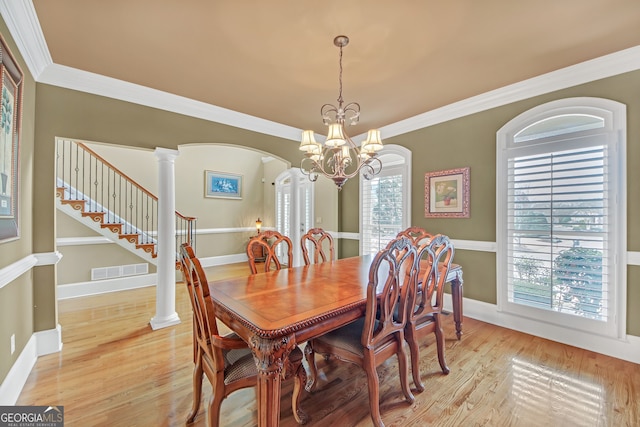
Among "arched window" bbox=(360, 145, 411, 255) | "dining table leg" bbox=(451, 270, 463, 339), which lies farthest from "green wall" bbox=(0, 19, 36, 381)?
"arched window" bbox=(360, 145, 411, 255)

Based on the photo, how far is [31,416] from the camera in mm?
1706

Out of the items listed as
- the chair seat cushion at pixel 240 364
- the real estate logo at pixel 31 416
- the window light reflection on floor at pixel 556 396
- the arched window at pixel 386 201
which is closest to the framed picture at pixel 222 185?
the arched window at pixel 386 201

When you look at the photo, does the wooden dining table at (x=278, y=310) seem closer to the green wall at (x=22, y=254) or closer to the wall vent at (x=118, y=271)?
→ the green wall at (x=22, y=254)

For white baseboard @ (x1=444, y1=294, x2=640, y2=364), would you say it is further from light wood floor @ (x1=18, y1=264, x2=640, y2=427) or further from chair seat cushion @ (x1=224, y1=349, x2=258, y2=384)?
chair seat cushion @ (x1=224, y1=349, x2=258, y2=384)

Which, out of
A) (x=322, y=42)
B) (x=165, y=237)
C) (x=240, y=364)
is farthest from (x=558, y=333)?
(x=165, y=237)

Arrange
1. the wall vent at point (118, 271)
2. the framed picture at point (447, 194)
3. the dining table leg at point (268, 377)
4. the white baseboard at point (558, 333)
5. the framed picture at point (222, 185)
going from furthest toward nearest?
1. the framed picture at point (222, 185)
2. the wall vent at point (118, 271)
3. the framed picture at point (447, 194)
4. the white baseboard at point (558, 333)
5. the dining table leg at point (268, 377)

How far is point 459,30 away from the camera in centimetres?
203

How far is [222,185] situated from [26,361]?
17.0 ft

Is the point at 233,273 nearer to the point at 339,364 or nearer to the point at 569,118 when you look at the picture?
the point at 339,364

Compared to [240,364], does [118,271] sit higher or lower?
lower

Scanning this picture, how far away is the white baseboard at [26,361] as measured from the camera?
5.80ft

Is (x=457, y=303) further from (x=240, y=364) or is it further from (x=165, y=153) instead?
(x=165, y=153)

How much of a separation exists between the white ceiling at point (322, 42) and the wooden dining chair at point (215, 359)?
1665mm

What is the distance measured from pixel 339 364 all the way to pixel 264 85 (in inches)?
111
